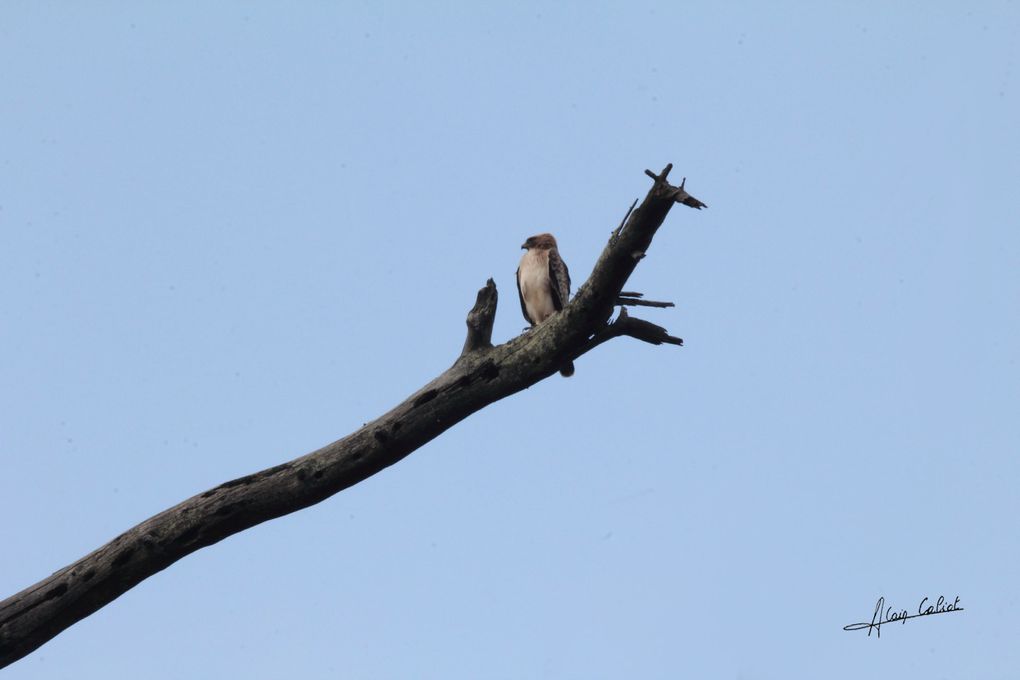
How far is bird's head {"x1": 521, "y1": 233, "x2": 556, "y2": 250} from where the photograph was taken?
944 centimetres

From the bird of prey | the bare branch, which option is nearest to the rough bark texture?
the bare branch

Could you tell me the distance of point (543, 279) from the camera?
9141 mm

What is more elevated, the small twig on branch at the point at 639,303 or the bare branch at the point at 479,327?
the bare branch at the point at 479,327

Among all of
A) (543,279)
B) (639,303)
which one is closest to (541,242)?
(543,279)

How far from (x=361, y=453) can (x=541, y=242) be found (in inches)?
179

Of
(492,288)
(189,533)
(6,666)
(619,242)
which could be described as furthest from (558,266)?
(6,666)

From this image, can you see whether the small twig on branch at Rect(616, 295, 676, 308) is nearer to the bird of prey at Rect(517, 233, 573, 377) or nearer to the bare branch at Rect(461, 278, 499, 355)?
the bare branch at Rect(461, 278, 499, 355)

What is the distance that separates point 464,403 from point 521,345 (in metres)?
0.47

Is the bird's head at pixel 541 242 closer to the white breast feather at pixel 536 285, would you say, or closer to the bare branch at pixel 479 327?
the white breast feather at pixel 536 285

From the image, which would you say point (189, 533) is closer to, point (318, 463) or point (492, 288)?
point (318, 463)

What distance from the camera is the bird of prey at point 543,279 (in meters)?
9.12

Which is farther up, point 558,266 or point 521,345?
point 558,266

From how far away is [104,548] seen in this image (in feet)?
17.0

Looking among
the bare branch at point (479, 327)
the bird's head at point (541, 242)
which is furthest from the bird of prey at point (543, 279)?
the bare branch at point (479, 327)
